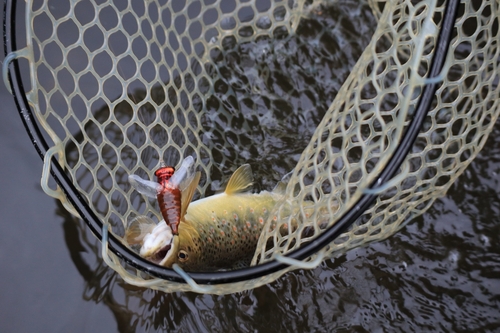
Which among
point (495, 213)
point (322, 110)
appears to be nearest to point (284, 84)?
point (322, 110)

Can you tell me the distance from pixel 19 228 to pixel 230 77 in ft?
5.52

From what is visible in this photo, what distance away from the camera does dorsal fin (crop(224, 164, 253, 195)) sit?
2.57 m

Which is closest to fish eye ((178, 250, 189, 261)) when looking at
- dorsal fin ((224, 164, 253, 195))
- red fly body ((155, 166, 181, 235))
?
red fly body ((155, 166, 181, 235))

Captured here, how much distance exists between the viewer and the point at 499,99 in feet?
8.19

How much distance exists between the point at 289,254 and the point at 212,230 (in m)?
0.77

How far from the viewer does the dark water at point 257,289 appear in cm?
253

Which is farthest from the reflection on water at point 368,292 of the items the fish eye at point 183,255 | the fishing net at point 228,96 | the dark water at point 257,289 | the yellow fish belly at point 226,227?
the fish eye at point 183,255

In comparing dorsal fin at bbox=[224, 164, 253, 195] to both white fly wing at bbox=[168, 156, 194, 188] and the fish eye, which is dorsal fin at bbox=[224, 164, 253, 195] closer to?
white fly wing at bbox=[168, 156, 194, 188]

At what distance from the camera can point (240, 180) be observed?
2592mm

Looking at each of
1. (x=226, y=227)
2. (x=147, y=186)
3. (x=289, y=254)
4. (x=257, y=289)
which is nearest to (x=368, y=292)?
(x=257, y=289)

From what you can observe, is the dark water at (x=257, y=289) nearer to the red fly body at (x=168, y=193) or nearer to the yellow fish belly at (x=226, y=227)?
the yellow fish belly at (x=226, y=227)

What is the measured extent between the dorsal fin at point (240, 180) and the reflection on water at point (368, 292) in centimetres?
65

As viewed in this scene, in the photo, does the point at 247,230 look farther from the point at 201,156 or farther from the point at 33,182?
the point at 33,182

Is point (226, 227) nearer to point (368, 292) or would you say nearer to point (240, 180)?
point (240, 180)
